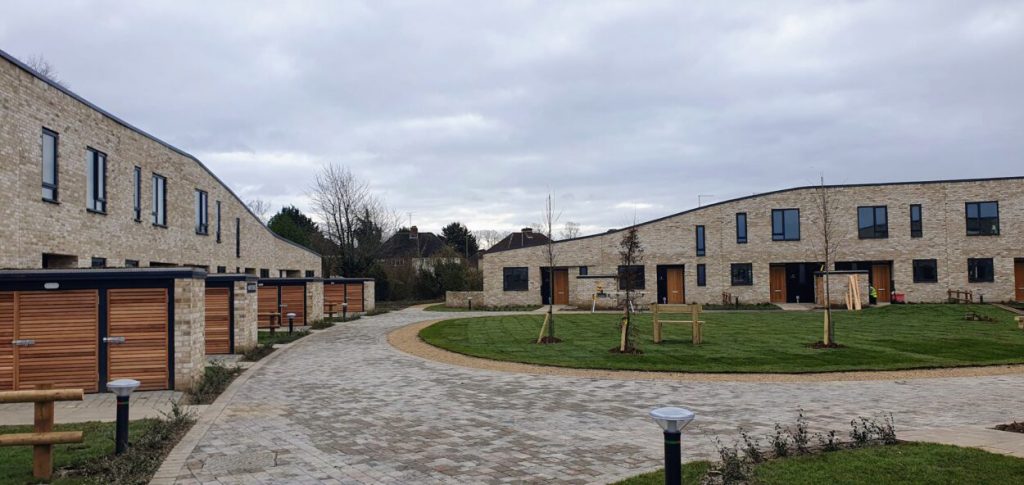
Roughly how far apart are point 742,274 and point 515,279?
13.5 metres

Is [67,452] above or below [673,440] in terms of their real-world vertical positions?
below

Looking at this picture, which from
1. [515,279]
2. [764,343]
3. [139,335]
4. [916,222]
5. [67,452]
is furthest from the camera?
[515,279]

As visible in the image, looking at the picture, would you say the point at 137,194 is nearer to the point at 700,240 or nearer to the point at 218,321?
the point at 218,321

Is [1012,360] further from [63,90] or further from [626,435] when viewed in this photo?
[63,90]

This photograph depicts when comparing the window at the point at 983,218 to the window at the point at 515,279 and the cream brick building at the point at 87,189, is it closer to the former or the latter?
the window at the point at 515,279

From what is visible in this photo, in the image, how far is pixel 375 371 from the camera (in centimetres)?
1491

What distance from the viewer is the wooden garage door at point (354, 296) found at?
124ft

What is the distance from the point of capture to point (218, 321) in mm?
18391

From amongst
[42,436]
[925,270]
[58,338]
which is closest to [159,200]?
[58,338]

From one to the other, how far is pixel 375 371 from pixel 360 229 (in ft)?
127

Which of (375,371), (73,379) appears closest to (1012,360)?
(375,371)

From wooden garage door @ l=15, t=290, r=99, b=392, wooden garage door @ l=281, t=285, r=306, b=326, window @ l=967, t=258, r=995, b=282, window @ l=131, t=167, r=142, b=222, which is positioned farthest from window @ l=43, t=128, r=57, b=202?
window @ l=967, t=258, r=995, b=282

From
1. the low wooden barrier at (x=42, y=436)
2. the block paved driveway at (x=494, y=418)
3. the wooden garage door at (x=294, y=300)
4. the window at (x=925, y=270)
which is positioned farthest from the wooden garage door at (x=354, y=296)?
the window at (x=925, y=270)

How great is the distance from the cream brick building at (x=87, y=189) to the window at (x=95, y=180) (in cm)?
3
